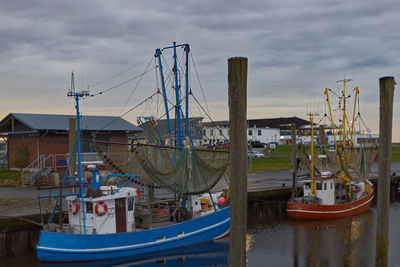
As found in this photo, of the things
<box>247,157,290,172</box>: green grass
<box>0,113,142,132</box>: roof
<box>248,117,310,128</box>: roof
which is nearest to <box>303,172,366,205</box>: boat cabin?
<box>0,113,142,132</box>: roof

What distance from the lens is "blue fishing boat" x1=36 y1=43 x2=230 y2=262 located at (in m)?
19.4

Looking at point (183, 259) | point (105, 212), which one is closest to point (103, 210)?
point (105, 212)

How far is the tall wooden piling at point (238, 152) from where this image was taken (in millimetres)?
9852

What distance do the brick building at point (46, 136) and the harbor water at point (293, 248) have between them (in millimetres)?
16895

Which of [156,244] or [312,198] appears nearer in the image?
[156,244]

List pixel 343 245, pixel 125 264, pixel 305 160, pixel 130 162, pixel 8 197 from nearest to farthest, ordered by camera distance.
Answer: pixel 125 264, pixel 130 162, pixel 343 245, pixel 8 197, pixel 305 160

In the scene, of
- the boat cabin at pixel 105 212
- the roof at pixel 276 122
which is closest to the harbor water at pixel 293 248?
the boat cabin at pixel 105 212

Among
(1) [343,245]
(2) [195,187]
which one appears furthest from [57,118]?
(1) [343,245]

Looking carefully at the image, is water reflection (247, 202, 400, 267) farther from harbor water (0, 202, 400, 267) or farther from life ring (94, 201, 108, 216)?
life ring (94, 201, 108, 216)

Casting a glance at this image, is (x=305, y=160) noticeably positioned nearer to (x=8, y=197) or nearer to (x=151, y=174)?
(x=151, y=174)

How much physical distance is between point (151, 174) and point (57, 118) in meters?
23.8

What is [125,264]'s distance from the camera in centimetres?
1992

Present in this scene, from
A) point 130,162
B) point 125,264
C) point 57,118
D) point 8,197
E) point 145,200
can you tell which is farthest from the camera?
point 57,118

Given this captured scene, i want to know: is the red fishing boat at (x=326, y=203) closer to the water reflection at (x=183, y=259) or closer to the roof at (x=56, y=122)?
the water reflection at (x=183, y=259)
